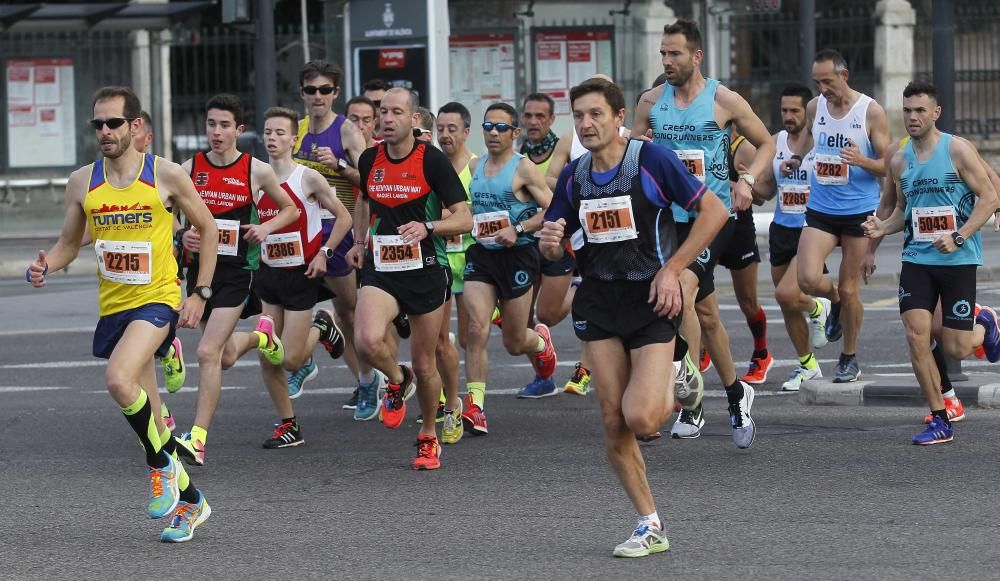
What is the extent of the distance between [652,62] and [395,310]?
18.6m

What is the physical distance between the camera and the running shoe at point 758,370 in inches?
462

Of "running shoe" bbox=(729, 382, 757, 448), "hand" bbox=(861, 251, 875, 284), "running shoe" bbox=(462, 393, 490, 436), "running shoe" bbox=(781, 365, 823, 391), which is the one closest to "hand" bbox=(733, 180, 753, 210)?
"running shoe" bbox=(729, 382, 757, 448)

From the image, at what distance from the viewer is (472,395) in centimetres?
1023

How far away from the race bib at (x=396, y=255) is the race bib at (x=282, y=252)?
105 cm

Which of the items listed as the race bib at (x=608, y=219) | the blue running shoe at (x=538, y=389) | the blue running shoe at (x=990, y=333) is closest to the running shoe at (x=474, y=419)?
the blue running shoe at (x=538, y=389)

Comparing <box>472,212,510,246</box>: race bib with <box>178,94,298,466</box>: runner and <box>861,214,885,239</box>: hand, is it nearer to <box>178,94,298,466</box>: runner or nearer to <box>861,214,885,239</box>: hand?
<box>178,94,298,466</box>: runner

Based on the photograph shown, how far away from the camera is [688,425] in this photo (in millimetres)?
9641

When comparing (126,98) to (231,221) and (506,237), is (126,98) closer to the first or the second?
(231,221)

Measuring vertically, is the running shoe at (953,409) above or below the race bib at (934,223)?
below

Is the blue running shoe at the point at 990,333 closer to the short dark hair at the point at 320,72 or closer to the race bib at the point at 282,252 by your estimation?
the race bib at the point at 282,252

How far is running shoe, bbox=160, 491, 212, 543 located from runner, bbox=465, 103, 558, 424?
9.85 feet

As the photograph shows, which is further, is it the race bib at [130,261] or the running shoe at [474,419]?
the running shoe at [474,419]

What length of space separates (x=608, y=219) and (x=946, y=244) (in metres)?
2.71

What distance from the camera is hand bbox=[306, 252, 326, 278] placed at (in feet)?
32.8
